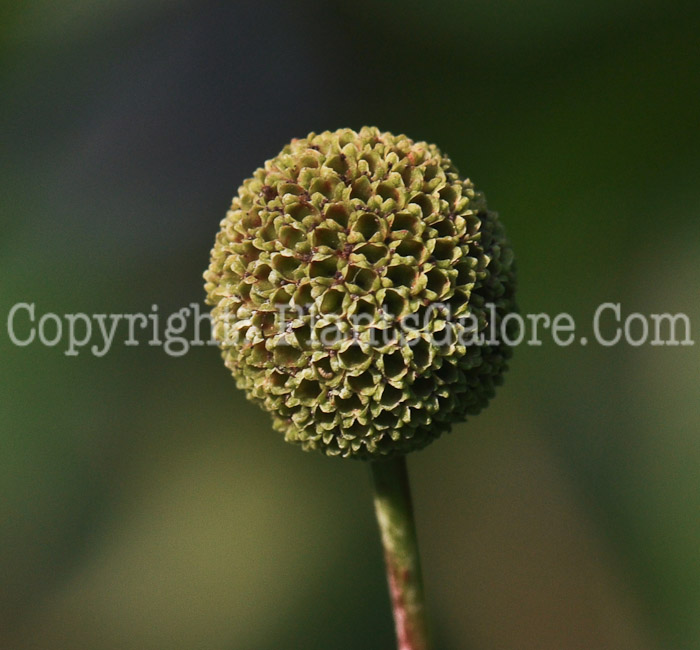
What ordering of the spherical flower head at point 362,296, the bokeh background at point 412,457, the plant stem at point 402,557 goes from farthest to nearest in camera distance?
1. the bokeh background at point 412,457
2. the plant stem at point 402,557
3. the spherical flower head at point 362,296

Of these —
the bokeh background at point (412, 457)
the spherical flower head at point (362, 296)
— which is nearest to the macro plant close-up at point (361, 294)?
the spherical flower head at point (362, 296)

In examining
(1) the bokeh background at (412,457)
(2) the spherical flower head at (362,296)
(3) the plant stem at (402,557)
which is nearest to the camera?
(2) the spherical flower head at (362,296)

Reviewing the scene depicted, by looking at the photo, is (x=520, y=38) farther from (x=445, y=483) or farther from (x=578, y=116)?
(x=445, y=483)

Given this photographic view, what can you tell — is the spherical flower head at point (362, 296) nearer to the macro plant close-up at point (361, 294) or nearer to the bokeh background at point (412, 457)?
the macro plant close-up at point (361, 294)

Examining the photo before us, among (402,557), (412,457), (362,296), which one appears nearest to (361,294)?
(362,296)

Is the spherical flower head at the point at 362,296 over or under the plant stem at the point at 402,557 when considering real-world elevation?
over

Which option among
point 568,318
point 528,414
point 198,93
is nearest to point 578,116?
point 568,318

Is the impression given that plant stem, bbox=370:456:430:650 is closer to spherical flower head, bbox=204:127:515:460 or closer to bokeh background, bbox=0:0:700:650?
spherical flower head, bbox=204:127:515:460
